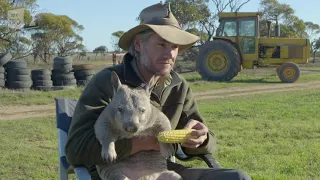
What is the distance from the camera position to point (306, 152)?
19.6 ft

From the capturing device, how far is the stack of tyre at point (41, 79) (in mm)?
13859

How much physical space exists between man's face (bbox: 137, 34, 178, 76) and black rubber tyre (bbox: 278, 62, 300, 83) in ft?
54.0

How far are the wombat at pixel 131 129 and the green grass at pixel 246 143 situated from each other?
7.10 feet

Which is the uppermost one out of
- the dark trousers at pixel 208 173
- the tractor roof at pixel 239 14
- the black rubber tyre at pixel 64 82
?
the tractor roof at pixel 239 14

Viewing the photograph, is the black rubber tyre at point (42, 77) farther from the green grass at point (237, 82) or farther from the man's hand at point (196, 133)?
the man's hand at point (196, 133)

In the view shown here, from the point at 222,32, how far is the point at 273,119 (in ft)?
34.4

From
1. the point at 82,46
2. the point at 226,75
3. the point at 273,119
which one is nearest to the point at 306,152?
the point at 273,119

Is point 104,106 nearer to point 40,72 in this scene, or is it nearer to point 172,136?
point 172,136

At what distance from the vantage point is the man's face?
3.10 meters

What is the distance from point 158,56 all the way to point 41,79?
11.4 meters

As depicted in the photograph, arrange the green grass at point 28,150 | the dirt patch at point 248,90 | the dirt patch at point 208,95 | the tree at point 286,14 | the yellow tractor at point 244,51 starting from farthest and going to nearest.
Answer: the tree at point 286,14, the yellow tractor at point 244,51, the dirt patch at point 248,90, the dirt patch at point 208,95, the green grass at point 28,150

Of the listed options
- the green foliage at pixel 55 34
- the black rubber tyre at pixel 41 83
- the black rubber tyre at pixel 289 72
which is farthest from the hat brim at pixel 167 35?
the green foliage at pixel 55 34

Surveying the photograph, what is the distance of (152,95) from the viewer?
10.4 ft

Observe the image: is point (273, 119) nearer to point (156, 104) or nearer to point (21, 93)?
point (156, 104)
